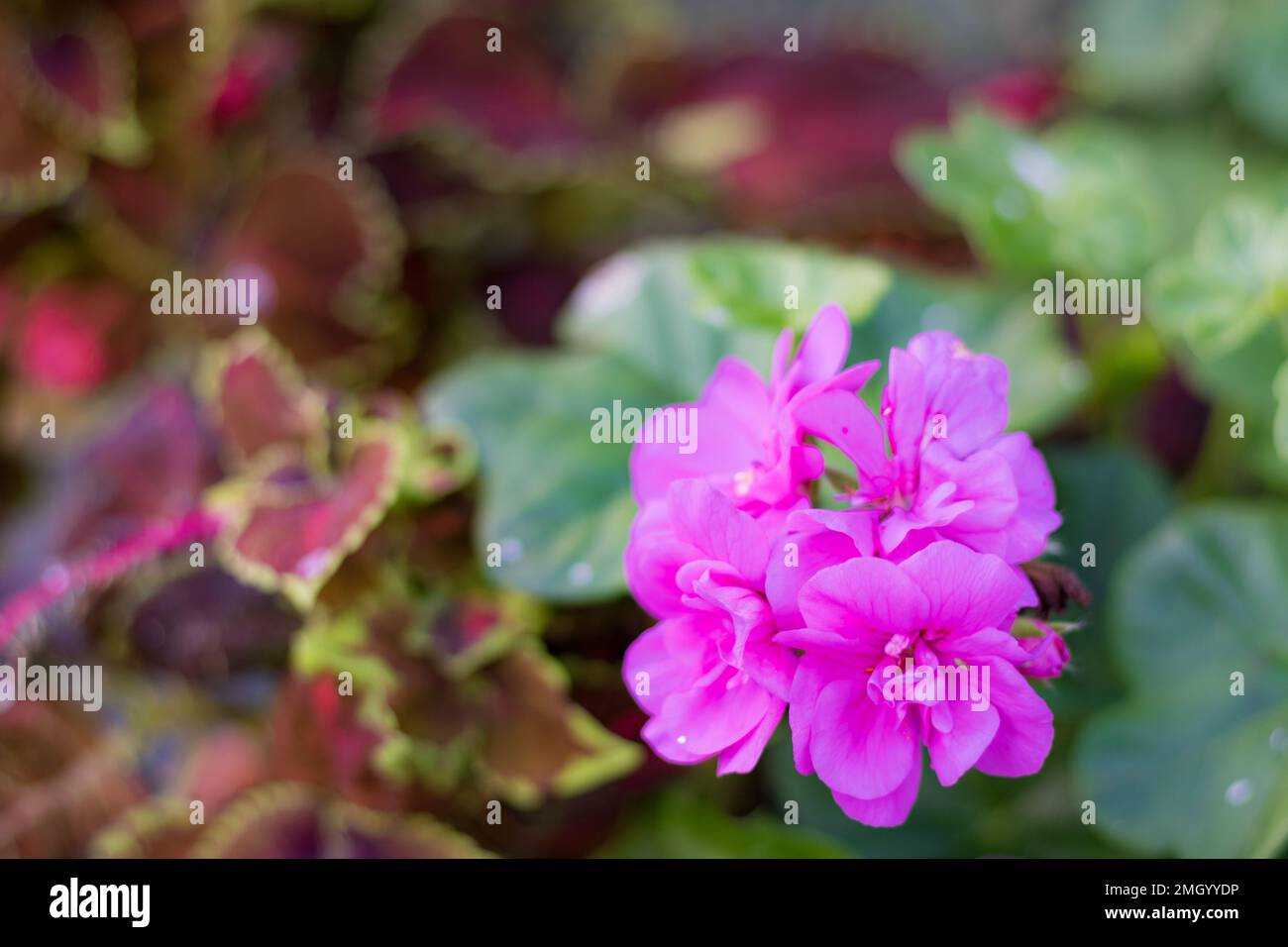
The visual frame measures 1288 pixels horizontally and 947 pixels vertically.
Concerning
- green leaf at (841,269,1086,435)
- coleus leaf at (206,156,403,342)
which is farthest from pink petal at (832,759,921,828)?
coleus leaf at (206,156,403,342)

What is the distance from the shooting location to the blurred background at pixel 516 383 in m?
0.76

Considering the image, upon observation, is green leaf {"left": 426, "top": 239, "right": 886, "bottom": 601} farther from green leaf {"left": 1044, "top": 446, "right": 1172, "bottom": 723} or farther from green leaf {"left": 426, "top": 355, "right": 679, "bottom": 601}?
green leaf {"left": 1044, "top": 446, "right": 1172, "bottom": 723}

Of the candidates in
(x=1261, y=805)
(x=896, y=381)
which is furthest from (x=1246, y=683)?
(x=896, y=381)

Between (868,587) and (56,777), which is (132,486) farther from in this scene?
(868,587)

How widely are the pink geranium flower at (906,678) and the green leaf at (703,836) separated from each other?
29cm

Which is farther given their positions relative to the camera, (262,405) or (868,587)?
(262,405)

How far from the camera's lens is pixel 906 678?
0.48m

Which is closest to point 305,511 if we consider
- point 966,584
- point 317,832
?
point 317,832

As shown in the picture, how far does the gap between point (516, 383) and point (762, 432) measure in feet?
1.14

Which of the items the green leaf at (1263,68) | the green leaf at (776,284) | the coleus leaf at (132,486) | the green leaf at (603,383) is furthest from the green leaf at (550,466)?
the green leaf at (1263,68)

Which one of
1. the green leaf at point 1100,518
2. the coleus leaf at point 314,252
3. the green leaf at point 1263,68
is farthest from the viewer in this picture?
the green leaf at point 1263,68

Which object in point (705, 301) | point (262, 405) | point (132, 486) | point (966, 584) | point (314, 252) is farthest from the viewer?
point (314, 252)

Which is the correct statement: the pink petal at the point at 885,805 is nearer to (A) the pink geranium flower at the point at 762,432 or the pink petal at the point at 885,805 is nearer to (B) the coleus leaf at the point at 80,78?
(A) the pink geranium flower at the point at 762,432

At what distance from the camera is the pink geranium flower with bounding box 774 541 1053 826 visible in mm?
466
